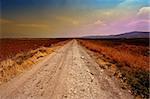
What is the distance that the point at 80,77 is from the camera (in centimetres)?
1331

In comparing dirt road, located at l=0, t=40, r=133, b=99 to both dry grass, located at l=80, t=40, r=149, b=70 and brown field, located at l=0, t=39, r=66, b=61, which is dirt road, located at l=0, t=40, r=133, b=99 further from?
brown field, located at l=0, t=39, r=66, b=61

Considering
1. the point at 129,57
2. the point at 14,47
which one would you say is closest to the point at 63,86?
the point at 129,57

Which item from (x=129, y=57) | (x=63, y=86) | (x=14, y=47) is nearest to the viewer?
(x=63, y=86)

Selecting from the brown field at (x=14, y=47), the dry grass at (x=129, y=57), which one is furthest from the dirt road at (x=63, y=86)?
the brown field at (x=14, y=47)

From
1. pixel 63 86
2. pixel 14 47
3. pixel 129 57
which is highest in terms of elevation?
pixel 14 47

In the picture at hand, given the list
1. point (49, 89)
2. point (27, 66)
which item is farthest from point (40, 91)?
point (27, 66)

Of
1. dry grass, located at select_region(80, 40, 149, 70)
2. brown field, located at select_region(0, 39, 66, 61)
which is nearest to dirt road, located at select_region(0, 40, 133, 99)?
dry grass, located at select_region(80, 40, 149, 70)

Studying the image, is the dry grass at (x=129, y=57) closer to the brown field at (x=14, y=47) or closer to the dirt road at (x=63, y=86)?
the dirt road at (x=63, y=86)

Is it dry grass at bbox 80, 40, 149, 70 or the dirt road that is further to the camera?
dry grass at bbox 80, 40, 149, 70

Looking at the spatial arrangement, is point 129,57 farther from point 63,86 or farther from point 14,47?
point 14,47

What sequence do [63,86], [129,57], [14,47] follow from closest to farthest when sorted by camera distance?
[63,86] < [129,57] < [14,47]

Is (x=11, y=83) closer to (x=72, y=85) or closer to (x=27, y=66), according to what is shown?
(x=72, y=85)

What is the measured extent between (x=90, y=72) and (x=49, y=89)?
451 centimetres

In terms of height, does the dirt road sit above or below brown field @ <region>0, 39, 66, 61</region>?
below
